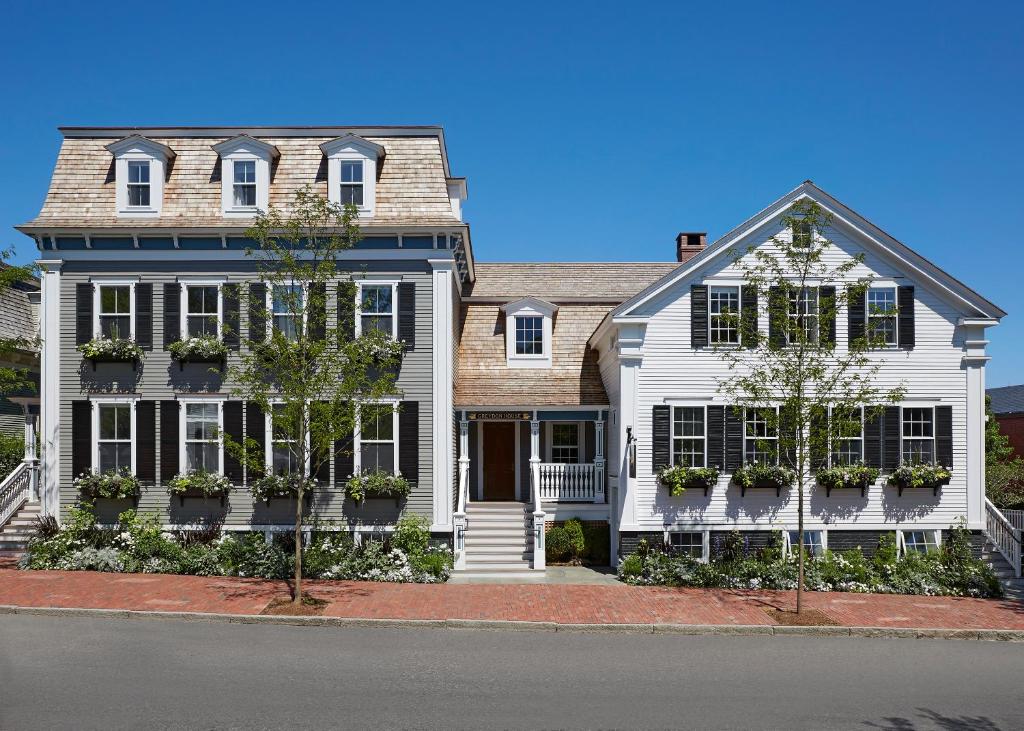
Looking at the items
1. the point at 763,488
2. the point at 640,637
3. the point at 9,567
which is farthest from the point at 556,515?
the point at 9,567

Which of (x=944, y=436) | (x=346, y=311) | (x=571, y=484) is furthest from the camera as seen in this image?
(x=571, y=484)

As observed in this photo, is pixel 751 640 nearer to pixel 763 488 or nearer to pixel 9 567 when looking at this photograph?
pixel 763 488

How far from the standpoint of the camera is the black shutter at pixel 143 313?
18.5 metres

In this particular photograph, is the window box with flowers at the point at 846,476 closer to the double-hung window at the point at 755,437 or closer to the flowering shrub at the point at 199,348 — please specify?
the double-hung window at the point at 755,437

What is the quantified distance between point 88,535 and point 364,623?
8548 millimetres

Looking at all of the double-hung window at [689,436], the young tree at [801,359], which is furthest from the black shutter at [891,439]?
the double-hung window at [689,436]

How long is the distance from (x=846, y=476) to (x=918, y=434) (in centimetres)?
223

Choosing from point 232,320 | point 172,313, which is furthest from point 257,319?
point 172,313

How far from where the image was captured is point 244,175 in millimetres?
18812

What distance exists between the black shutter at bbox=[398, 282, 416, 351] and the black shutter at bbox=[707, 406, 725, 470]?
7.31 m

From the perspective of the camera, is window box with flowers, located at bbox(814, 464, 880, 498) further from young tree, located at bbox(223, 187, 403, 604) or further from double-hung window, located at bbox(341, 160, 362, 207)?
double-hung window, located at bbox(341, 160, 362, 207)

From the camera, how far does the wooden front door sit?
73.1 ft

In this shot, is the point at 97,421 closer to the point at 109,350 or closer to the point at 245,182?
the point at 109,350

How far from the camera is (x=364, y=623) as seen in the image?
1376 centimetres
